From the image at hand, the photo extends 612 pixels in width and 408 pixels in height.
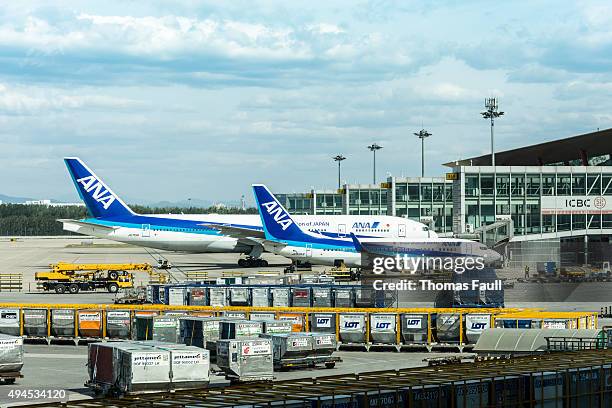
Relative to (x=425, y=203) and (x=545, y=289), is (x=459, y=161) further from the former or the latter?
(x=545, y=289)

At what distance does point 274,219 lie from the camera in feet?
323

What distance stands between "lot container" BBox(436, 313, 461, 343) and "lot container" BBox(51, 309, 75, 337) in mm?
19245

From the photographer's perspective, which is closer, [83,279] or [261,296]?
[261,296]

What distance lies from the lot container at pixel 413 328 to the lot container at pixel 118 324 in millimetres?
14065

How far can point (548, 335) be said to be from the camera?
3831cm

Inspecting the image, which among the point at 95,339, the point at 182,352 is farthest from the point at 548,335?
the point at 95,339

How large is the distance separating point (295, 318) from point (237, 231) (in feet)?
181

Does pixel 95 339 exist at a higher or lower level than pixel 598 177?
lower

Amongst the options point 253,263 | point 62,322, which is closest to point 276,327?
point 62,322

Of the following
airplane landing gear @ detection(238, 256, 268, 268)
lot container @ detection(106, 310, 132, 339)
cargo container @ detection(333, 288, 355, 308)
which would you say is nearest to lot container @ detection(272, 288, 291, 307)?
cargo container @ detection(333, 288, 355, 308)

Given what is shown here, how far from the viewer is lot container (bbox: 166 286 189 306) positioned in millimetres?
64688

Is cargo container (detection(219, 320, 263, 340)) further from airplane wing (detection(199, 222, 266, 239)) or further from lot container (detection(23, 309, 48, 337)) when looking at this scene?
airplane wing (detection(199, 222, 266, 239))

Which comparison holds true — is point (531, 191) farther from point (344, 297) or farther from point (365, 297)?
point (365, 297)

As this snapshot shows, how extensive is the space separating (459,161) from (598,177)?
62299 mm
